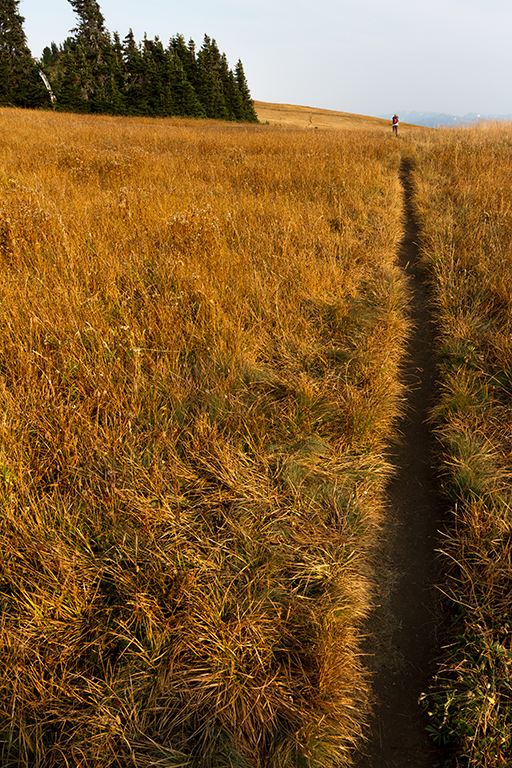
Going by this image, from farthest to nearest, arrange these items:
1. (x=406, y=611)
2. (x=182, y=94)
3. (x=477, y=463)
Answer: (x=182, y=94)
(x=477, y=463)
(x=406, y=611)

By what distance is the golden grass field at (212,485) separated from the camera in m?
1.47

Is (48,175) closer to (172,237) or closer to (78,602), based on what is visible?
(172,237)

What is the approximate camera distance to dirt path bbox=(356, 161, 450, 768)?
1.57 meters

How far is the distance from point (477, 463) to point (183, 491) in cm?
184

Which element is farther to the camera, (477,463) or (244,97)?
(244,97)

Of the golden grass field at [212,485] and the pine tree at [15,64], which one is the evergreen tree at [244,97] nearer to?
the pine tree at [15,64]

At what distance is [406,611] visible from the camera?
6.43 feet

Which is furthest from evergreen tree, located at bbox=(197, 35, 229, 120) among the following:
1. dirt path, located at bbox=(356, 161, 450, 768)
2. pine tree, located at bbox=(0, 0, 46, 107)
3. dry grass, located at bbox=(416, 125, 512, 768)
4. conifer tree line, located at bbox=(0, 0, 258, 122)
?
dirt path, located at bbox=(356, 161, 450, 768)

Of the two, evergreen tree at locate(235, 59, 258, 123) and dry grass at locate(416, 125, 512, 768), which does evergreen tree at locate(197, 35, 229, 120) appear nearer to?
evergreen tree at locate(235, 59, 258, 123)

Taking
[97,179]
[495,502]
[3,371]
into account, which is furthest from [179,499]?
[97,179]

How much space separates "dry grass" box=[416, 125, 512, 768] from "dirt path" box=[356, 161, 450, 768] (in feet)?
0.34

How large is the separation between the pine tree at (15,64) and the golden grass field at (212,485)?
4086 cm

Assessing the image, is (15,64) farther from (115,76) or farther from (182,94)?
(182,94)

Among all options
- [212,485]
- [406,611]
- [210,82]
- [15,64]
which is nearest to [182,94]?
[210,82]
